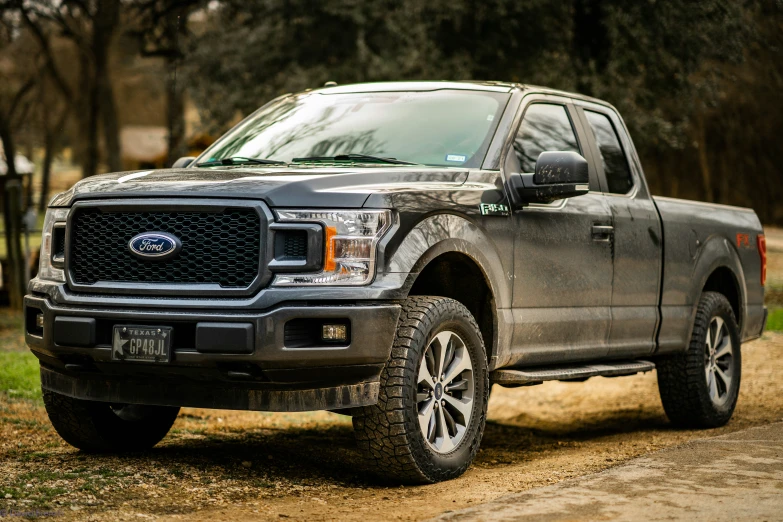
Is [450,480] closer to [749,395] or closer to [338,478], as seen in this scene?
[338,478]

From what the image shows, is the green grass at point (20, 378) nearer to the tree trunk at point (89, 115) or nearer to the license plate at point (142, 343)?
the license plate at point (142, 343)

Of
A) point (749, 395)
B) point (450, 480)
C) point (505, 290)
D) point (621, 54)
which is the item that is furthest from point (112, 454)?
point (621, 54)

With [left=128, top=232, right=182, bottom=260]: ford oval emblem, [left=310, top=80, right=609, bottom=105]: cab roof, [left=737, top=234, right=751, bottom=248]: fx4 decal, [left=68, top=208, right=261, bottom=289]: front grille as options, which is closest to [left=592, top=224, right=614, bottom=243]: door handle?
[left=310, top=80, right=609, bottom=105]: cab roof

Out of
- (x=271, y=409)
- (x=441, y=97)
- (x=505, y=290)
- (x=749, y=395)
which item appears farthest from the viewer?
(x=749, y=395)

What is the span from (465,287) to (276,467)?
A: 1.39 meters

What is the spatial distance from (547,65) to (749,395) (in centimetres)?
848

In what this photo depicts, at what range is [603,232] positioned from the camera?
680cm

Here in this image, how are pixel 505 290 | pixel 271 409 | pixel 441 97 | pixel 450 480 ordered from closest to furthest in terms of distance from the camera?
1. pixel 271 409
2. pixel 450 480
3. pixel 505 290
4. pixel 441 97

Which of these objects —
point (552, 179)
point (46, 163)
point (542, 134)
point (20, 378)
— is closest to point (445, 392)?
point (552, 179)

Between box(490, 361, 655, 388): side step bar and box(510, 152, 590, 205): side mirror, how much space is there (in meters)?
0.94

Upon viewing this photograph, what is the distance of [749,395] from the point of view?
1016 centimetres

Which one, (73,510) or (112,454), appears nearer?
(73,510)

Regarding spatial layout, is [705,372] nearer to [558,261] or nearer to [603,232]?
[603,232]

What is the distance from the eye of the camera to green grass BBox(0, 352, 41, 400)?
27.7ft
